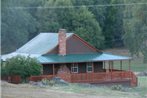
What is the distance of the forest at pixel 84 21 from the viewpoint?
258 feet

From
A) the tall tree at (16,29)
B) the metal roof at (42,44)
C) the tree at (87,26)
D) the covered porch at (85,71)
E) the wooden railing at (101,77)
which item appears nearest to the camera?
the wooden railing at (101,77)

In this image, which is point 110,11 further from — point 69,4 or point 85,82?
point 85,82

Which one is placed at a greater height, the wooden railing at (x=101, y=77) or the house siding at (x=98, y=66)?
the house siding at (x=98, y=66)

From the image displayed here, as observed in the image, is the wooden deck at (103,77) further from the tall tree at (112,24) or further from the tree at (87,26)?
the tall tree at (112,24)

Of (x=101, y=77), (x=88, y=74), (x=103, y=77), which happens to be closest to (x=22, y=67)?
(x=88, y=74)

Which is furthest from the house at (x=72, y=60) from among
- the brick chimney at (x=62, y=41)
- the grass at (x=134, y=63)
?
the grass at (x=134, y=63)

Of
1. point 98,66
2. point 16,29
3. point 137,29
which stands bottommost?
point 98,66

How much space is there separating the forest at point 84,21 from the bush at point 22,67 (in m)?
24.5

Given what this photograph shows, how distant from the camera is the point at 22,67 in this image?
43688 millimetres

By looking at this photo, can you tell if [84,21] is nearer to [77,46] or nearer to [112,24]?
[112,24]

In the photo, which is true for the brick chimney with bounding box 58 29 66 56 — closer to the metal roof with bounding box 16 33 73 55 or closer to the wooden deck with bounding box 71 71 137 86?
the metal roof with bounding box 16 33 73 55

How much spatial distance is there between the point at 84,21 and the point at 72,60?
51.4 meters

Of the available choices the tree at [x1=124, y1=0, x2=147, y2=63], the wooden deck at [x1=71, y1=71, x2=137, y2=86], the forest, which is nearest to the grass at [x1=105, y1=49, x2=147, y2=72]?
the forest

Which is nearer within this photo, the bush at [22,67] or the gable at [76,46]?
the bush at [22,67]
